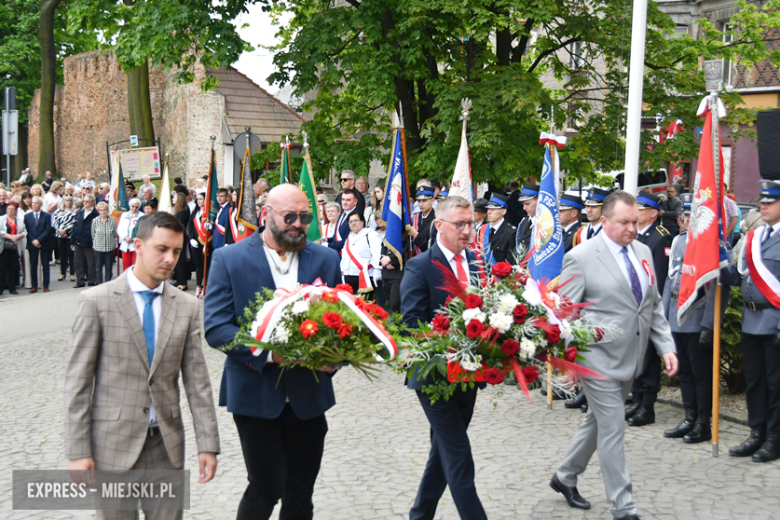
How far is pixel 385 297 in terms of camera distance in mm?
12258

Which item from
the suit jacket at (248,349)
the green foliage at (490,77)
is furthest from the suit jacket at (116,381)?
the green foliage at (490,77)

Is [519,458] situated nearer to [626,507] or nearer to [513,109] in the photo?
[626,507]

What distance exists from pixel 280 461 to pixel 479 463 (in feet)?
8.74

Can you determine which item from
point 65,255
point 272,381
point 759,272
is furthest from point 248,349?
point 65,255

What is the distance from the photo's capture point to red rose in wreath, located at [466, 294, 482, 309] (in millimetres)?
4141

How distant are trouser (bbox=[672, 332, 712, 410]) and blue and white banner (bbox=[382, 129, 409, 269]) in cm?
507

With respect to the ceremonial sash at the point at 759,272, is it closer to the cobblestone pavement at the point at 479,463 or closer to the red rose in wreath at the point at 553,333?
the cobblestone pavement at the point at 479,463

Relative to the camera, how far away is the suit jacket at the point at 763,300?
6434 millimetres

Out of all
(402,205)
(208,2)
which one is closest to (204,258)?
(208,2)

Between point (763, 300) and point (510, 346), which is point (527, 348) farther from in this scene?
point (763, 300)

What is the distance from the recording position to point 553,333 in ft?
13.6

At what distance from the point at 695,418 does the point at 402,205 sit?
5.94m

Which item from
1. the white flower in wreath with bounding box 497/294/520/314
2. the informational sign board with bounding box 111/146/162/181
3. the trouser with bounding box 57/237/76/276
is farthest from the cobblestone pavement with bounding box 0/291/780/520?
the informational sign board with bounding box 111/146/162/181

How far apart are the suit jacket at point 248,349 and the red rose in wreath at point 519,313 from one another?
1.06 m
